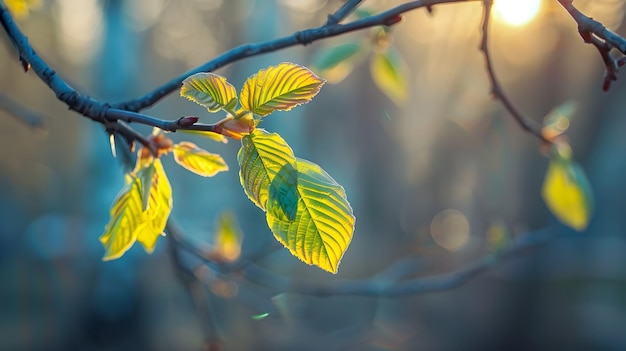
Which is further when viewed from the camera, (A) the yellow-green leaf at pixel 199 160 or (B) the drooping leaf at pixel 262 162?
(A) the yellow-green leaf at pixel 199 160

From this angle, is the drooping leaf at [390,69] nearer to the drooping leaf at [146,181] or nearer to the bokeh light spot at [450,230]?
the drooping leaf at [146,181]

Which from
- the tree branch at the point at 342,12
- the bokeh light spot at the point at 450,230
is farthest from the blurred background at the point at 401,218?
the tree branch at the point at 342,12

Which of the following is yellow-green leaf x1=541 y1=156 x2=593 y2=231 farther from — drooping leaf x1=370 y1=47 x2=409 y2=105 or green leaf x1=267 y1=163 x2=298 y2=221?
green leaf x1=267 y1=163 x2=298 y2=221

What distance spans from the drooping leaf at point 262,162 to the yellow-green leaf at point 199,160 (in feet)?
0.36

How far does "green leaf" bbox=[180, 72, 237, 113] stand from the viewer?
0.39m

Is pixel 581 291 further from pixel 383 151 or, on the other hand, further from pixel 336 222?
pixel 336 222

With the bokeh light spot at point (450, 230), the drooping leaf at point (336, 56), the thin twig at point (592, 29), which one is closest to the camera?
the thin twig at point (592, 29)

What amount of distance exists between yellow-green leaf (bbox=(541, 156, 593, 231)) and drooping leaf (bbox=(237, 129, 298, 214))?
19.8 inches

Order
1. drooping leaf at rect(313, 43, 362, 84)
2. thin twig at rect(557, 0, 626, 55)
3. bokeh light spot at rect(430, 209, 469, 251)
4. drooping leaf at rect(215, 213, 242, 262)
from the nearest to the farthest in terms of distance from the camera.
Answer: thin twig at rect(557, 0, 626, 55) → drooping leaf at rect(313, 43, 362, 84) → drooping leaf at rect(215, 213, 242, 262) → bokeh light spot at rect(430, 209, 469, 251)

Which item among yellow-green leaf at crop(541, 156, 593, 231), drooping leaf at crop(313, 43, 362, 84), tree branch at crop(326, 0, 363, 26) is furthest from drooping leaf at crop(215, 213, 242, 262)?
tree branch at crop(326, 0, 363, 26)

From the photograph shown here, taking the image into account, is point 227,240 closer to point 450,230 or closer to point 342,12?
point 342,12

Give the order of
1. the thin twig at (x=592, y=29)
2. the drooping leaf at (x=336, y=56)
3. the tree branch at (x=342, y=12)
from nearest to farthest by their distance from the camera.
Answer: the thin twig at (x=592, y=29) < the tree branch at (x=342, y=12) < the drooping leaf at (x=336, y=56)

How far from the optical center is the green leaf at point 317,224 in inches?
15.9

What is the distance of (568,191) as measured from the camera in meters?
0.79
